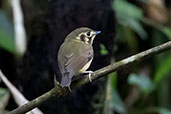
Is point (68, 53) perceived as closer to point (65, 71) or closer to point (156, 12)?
point (65, 71)

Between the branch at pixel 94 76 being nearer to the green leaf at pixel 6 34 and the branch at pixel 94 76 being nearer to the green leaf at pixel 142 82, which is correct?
the green leaf at pixel 6 34

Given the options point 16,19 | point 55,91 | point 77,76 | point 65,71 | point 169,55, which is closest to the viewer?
point 55,91

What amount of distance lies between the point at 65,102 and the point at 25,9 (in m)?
1.49

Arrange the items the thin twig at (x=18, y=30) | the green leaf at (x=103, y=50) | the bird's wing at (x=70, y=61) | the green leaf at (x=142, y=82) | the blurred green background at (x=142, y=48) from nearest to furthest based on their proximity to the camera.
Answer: the bird's wing at (x=70, y=61) < the green leaf at (x=103, y=50) < the thin twig at (x=18, y=30) < the green leaf at (x=142, y=82) < the blurred green background at (x=142, y=48)

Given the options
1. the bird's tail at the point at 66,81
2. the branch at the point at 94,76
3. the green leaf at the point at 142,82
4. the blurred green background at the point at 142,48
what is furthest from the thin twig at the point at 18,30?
the branch at the point at 94,76

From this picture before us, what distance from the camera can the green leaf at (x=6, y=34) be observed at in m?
3.69

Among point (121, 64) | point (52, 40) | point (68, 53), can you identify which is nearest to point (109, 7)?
point (52, 40)

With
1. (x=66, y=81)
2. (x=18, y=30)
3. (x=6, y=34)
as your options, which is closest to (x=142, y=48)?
(x=6, y=34)

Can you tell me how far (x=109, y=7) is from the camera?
307cm

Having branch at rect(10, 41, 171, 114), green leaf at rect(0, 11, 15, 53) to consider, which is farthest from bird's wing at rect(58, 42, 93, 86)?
green leaf at rect(0, 11, 15, 53)

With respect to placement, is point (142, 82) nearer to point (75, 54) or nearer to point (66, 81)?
point (75, 54)

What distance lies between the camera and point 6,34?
12.7 ft

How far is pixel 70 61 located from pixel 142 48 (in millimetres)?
3192

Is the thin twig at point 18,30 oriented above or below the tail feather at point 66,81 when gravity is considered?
below
